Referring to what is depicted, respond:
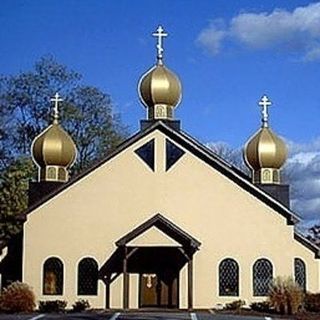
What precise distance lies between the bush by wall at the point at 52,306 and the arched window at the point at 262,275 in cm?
716

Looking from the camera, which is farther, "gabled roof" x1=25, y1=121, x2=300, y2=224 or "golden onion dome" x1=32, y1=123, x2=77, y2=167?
"golden onion dome" x1=32, y1=123, x2=77, y2=167

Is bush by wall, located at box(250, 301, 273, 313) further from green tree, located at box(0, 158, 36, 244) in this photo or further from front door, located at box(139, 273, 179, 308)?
green tree, located at box(0, 158, 36, 244)

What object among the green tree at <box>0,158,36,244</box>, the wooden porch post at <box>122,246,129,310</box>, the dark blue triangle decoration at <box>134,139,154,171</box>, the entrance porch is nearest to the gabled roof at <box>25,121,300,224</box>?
the dark blue triangle decoration at <box>134,139,154,171</box>

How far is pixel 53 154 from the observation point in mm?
35375

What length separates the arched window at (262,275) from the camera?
3291cm

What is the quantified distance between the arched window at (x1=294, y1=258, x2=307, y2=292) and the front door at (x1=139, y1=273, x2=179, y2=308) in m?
4.82

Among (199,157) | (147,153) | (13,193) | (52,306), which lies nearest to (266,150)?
(199,157)

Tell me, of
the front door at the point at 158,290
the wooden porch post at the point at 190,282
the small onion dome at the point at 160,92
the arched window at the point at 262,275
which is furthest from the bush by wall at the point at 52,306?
the small onion dome at the point at 160,92

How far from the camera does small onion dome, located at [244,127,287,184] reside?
113 ft

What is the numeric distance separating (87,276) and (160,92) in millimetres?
8111

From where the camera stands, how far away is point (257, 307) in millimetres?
31594

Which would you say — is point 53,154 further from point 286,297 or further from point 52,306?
point 286,297

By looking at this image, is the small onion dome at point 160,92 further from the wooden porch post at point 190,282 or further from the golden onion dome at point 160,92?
the wooden porch post at point 190,282

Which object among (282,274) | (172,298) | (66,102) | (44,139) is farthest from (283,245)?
(66,102)
